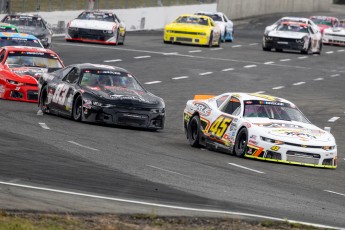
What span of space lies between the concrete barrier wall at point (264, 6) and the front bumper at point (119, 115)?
51.0 metres

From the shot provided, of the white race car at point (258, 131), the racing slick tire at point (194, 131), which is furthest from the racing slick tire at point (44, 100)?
the racing slick tire at point (194, 131)

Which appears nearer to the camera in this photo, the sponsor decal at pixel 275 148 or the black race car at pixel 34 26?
the sponsor decal at pixel 275 148

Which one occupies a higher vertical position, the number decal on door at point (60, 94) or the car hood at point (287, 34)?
the number decal on door at point (60, 94)

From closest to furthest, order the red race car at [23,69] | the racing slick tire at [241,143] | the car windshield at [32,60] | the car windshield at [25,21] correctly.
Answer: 1. the racing slick tire at [241,143]
2. the red race car at [23,69]
3. the car windshield at [32,60]
4. the car windshield at [25,21]

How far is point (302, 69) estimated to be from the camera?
41.9 meters

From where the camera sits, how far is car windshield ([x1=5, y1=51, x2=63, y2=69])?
27.5 meters

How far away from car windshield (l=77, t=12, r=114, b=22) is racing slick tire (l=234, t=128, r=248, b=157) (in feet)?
88.2

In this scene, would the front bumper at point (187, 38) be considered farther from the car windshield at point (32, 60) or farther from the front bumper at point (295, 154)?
the front bumper at point (295, 154)

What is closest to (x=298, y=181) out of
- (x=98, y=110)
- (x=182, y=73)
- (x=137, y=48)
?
(x=98, y=110)

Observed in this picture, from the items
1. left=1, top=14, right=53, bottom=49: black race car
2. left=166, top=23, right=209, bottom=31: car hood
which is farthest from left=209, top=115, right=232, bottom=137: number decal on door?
left=166, top=23, right=209, bottom=31: car hood

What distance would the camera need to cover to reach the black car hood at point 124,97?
22.3 metres

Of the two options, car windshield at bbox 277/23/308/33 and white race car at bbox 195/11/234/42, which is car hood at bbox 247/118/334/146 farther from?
white race car at bbox 195/11/234/42

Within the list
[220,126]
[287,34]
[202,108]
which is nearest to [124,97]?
[202,108]

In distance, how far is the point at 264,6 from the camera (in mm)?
84625
